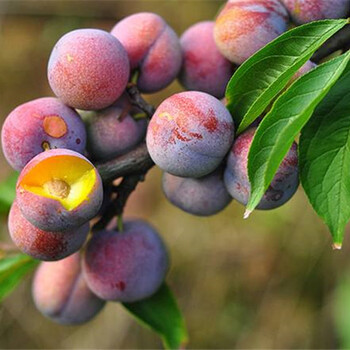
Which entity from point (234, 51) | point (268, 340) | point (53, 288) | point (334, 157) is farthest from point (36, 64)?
point (334, 157)

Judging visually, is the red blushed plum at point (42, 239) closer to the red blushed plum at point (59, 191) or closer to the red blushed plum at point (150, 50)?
the red blushed plum at point (59, 191)

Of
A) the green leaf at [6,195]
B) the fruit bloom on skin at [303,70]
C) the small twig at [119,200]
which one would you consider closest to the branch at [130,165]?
the small twig at [119,200]

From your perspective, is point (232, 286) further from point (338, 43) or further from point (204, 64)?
point (338, 43)

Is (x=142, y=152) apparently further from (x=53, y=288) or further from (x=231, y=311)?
(x=231, y=311)

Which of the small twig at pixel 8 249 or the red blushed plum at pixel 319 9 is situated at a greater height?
the red blushed plum at pixel 319 9

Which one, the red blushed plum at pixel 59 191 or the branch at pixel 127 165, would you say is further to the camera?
the branch at pixel 127 165

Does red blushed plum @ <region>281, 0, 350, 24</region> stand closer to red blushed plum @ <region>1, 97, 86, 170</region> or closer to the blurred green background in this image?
red blushed plum @ <region>1, 97, 86, 170</region>

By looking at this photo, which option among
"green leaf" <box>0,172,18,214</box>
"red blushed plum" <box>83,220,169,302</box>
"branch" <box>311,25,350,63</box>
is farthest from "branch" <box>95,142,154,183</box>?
"green leaf" <box>0,172,18,214</box>
